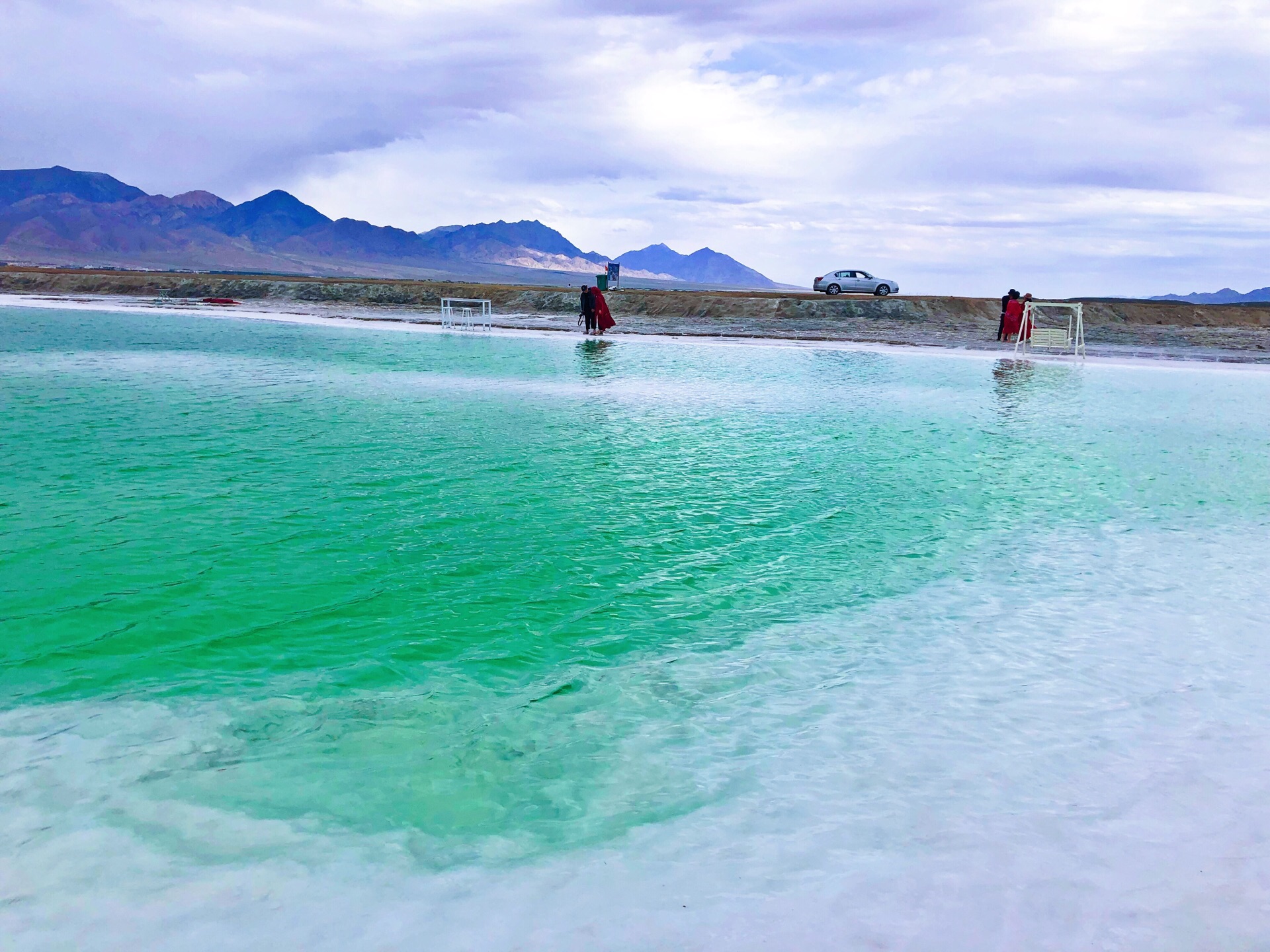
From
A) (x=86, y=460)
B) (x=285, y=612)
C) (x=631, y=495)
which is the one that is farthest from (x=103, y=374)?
(x=285, y=612)

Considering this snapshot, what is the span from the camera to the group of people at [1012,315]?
33.2 metres

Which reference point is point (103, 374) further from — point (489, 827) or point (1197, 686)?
point (1197, 686)

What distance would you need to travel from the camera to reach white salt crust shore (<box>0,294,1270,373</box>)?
2947cm

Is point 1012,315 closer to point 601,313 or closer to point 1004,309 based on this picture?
point 1004,309

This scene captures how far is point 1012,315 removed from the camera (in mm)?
33844

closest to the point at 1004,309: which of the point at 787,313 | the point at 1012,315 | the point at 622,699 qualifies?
the point at 1012,315

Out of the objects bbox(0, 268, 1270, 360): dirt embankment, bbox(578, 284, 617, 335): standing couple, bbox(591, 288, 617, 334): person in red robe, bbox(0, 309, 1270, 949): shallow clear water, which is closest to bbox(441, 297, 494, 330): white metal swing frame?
bbox(0, 268, 1270, 360): dirt embankment

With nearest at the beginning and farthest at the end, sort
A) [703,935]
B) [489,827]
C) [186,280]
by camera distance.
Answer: [703,935]
[489,827]
[186,280]

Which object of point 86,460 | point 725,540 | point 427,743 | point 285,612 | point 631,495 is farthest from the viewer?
point 86,460

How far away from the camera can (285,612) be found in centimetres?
638

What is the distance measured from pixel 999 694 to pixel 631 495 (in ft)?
16.8

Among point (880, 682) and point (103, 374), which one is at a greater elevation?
point (103, 374)

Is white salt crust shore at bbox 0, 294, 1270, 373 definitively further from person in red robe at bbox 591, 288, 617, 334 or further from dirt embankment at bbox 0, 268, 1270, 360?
dirt embankment at bbox 0, 268, 1270, 360

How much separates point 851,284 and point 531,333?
26117 mm
